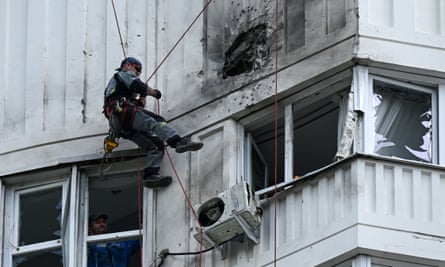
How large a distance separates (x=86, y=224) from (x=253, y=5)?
3.34 meters

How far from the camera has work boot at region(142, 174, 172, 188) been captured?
91.1 ft

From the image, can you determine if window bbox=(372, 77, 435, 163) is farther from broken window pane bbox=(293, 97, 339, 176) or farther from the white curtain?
broken window pane bbox=(293, 97, 339, 176)

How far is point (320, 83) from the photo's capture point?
26.9 meters

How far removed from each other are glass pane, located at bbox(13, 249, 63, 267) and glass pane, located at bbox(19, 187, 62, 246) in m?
0.19

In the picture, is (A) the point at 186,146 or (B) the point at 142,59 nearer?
A: (A) the point at 186,146

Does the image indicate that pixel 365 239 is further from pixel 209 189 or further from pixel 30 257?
pixel 30 257

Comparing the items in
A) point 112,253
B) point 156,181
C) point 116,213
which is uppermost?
point 156,181

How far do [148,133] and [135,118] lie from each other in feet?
0.78

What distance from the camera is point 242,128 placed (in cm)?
2758

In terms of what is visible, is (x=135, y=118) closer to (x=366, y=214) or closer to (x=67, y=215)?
(x=67, y=215)

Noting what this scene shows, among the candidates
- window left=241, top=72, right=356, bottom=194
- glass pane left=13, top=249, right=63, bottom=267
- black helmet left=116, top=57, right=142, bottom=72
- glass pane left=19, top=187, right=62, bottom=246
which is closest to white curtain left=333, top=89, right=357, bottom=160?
window left=241, top=72, right=356, bottom=194

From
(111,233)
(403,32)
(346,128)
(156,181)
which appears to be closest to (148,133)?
(156,181)

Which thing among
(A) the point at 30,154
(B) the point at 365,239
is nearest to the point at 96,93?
(A) the point at 30,154

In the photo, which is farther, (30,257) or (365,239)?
(30,257)
